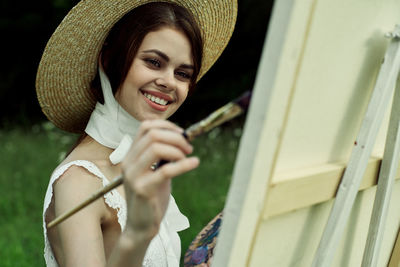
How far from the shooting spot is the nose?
5.36 feet

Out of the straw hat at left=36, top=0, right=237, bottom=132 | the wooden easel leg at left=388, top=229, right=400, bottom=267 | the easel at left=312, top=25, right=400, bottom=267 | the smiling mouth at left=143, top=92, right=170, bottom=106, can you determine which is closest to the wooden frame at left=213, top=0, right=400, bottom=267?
the easel at left=312, top=25, right=400, bottom=267

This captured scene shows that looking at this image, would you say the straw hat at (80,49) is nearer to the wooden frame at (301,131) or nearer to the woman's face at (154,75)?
the woman's face at (154,75)

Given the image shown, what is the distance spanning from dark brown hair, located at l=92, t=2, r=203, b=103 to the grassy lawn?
2.03 metres

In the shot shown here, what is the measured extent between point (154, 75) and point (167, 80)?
0.14 feet

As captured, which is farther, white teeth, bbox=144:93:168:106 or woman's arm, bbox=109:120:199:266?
white teeth, bbox=144:93:168:106

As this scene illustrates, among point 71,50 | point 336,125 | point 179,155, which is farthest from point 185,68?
point 179,155

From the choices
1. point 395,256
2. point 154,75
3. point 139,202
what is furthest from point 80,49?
point 395,256

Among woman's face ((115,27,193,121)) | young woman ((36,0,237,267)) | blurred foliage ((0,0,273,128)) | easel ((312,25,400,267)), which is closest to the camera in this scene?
easel ((312,25,400,267))

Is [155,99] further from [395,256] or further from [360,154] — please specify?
Result: [395,256]

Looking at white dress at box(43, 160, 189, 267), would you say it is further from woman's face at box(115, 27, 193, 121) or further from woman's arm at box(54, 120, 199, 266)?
woman's face at box(115, 27, 193, 121)

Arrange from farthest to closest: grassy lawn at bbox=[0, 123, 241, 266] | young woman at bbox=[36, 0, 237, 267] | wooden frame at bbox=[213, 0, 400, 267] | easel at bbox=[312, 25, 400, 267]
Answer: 1. grassy lawn at bbox=[0, 123, 241, 266]
2. young woman at bbox=[36, 0, 237, 267]
3. easel at bbox=[312, 25, 400, 267]
4. wooden frame at bbox=[213, 0, 400, 267]

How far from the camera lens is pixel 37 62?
32.6 ft

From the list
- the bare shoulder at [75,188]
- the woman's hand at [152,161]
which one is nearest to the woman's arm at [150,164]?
the woman's hand at [152,161]

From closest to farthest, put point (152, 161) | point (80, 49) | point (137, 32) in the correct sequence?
point (152, 161)
point (137, 32)
point (80, 49)
